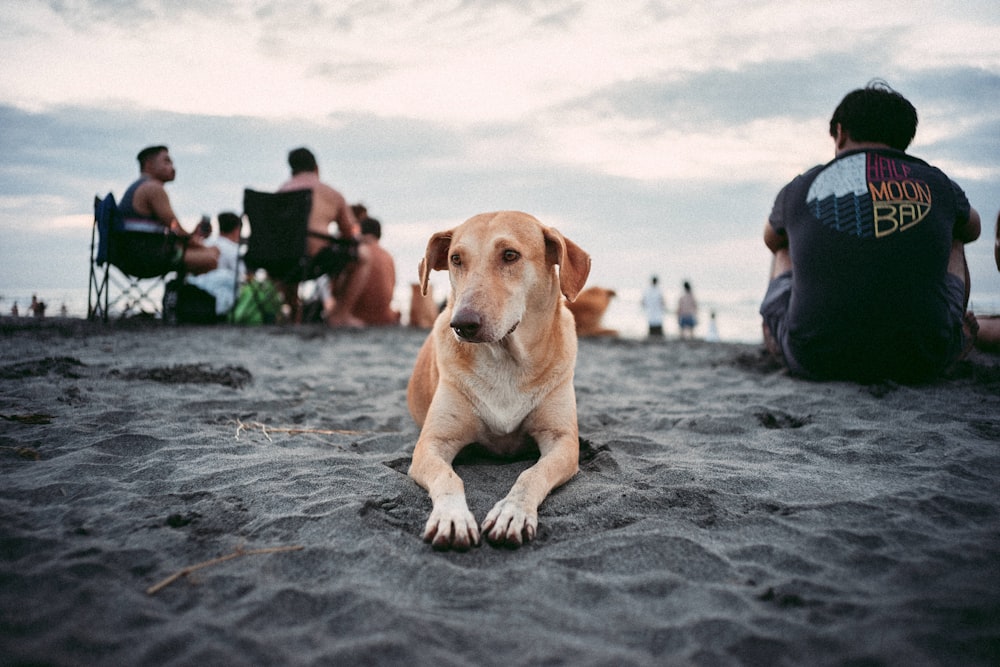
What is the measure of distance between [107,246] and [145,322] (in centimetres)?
143

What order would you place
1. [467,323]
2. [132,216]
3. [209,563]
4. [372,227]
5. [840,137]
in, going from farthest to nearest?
[372,227]
[132,216]
[840,137]
[467,323]
[209,563]

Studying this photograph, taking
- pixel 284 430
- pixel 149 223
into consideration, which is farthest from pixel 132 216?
pixel 284 430

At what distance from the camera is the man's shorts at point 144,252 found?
27.0 feet

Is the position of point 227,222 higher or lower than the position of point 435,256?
higher

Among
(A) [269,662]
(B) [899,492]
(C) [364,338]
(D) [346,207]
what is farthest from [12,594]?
(D) [346,207]

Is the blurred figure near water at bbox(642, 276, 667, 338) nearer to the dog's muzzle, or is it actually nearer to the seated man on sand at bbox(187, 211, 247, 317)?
the seated man on sand at bbox(187, 211, 247, 317)

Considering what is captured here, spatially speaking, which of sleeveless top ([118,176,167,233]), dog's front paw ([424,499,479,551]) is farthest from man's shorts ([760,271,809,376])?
sleeveless top ([118,176,167,233])

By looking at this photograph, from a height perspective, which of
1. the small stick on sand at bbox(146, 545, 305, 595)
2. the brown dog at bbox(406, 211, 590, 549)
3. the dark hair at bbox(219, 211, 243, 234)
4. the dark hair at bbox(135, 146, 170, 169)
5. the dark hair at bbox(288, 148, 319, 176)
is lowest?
the small stick on sand at bbox(146, 545, 305, 595)

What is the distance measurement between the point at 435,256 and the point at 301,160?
8047 mm

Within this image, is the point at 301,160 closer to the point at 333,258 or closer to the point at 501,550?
the point at 333,258

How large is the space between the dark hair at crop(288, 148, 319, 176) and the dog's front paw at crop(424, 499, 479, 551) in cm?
948

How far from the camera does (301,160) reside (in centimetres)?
995

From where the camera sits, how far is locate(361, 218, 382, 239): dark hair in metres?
11.5

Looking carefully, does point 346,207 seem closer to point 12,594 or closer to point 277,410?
point 277,410
